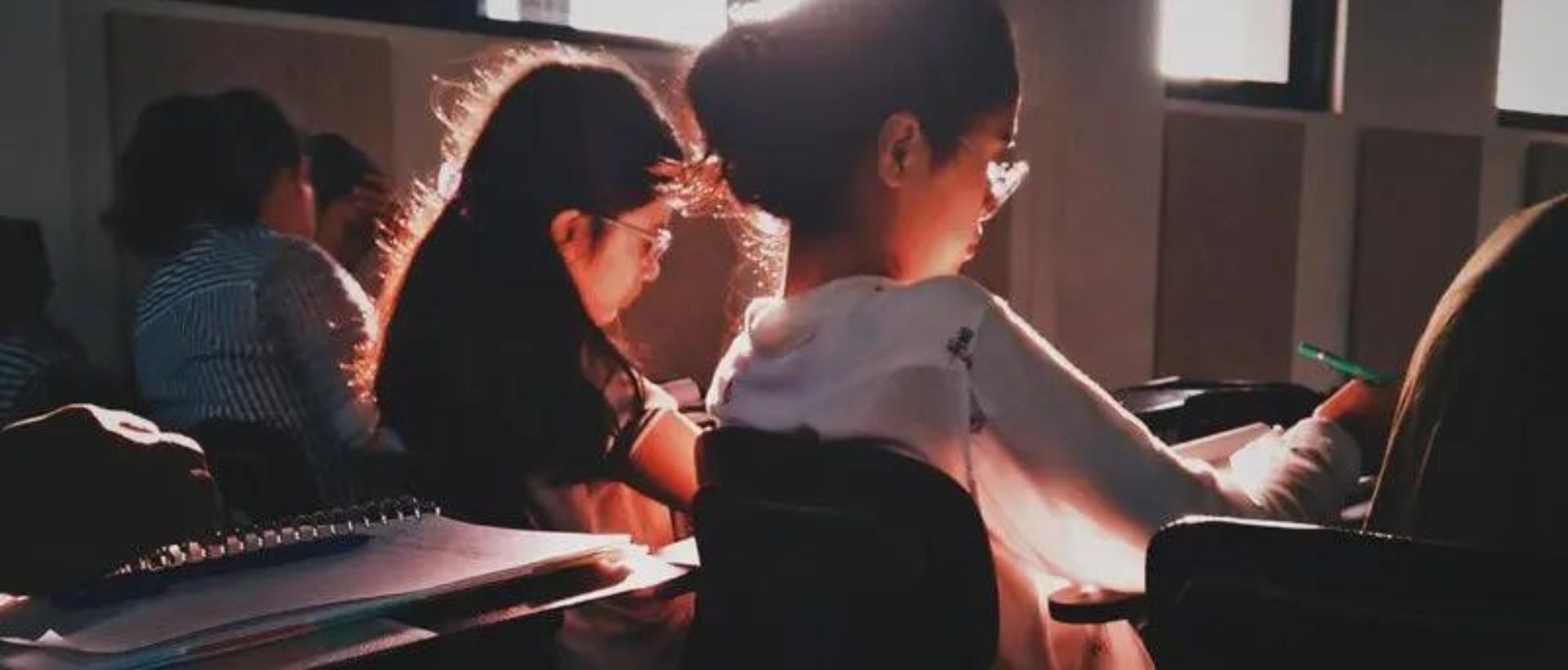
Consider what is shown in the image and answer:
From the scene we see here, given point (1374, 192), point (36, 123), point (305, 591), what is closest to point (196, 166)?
point (36, 123)

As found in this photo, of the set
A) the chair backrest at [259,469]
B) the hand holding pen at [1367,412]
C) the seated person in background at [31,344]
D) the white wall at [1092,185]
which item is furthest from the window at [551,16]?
the hand holding pen at [1367,412]

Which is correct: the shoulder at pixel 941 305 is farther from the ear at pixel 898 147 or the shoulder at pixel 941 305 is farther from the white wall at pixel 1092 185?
the white wall at pixel 1092 185

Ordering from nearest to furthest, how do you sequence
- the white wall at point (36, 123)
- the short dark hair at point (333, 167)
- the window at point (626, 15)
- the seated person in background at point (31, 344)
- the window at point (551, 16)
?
the seated person in background at point (31, 344) < the white wall at point (36, 123) < the short dark hair at point (333, 167) < the window at point (551, 16) < the window at point (626, 15)

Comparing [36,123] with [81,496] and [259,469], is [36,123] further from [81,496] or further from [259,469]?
[81,496]

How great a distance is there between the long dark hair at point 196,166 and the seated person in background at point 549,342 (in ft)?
3.11

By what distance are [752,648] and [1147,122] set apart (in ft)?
10.6

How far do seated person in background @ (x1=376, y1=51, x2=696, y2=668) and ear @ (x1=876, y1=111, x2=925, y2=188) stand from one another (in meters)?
0.36

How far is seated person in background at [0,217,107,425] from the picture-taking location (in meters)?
2.03

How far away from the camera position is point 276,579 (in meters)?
0.84

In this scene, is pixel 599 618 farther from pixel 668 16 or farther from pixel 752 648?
pixel 668 16

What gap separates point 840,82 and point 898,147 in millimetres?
70

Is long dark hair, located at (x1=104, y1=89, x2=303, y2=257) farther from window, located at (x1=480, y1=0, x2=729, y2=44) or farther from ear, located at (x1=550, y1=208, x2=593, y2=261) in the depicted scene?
ear, located at (x1=550, y1=208, x2=593, y2=261)

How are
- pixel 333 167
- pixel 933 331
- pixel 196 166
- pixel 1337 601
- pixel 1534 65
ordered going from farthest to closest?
pixel 1534 65 < pixel 333 167 < pixel 196 166 < pixel 933 331 < pixel 1337 601

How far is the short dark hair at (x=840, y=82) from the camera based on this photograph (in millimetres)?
1002
